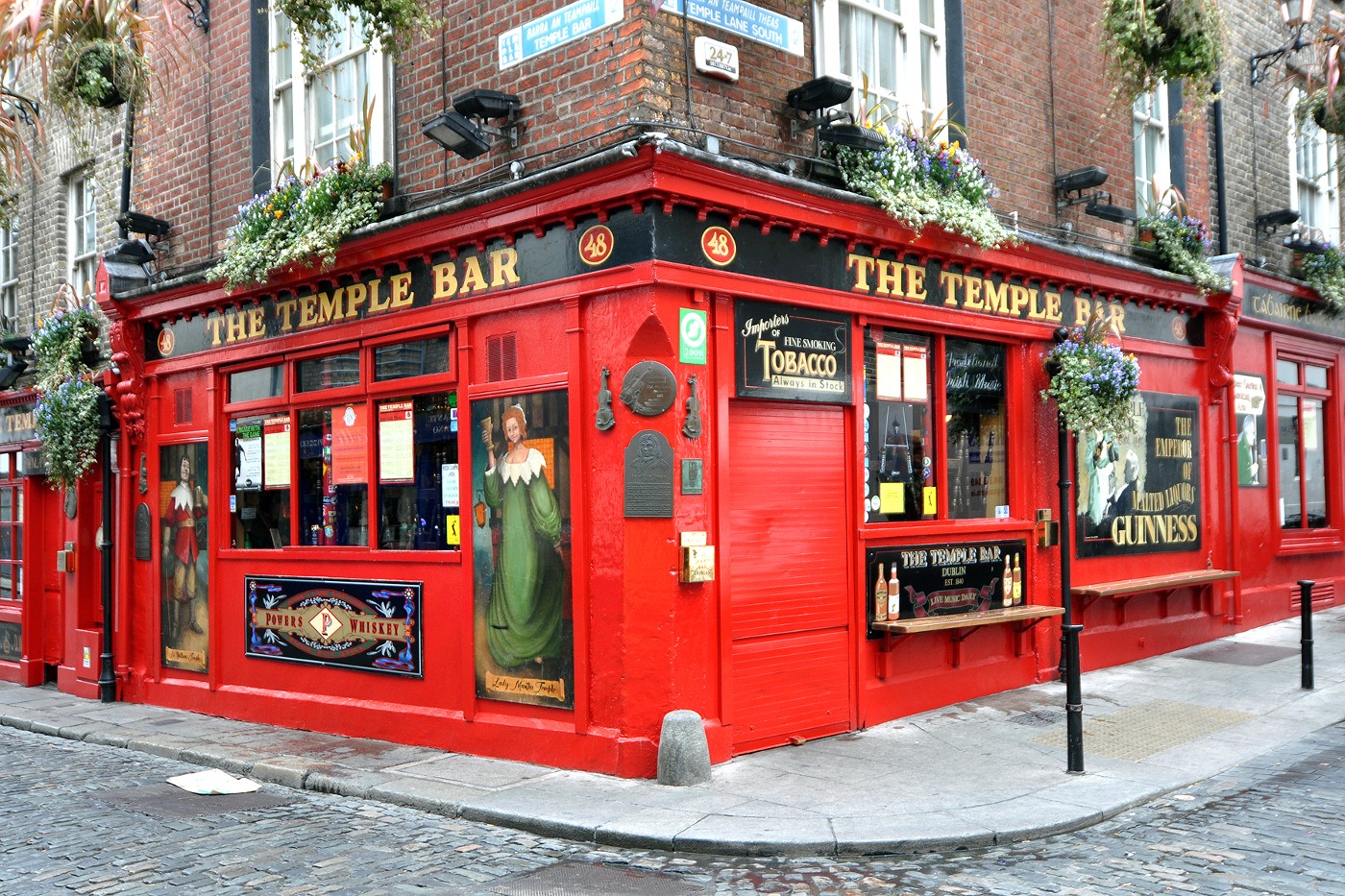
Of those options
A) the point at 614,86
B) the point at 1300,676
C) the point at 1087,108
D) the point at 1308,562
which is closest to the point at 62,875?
the point at 614,86

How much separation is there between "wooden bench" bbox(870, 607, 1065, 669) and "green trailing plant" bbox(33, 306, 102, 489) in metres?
9.20

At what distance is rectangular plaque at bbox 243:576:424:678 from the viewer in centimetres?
982

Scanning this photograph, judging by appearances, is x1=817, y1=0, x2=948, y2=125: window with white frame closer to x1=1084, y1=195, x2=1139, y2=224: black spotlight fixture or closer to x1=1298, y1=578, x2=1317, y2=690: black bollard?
x1=1084, y1=195, x2=1139, y2=224: black spotlight fixture

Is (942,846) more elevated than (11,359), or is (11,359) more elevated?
(11,359)

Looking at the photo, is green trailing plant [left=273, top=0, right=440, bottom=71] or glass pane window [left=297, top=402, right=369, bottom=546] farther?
glass pane window [left=297, top=402, right=369, bottom=546]

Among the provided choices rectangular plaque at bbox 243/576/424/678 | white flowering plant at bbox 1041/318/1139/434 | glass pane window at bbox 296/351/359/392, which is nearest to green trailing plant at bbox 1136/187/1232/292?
white flowering plant at bbox 1041/318/1139/434

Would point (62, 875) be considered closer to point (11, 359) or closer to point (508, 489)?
point (508, 489)

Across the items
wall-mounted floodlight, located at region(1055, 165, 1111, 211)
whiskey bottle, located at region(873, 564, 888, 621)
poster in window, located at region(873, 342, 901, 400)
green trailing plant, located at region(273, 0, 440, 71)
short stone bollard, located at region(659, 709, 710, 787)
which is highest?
green trailing plant, located at region(273, 0, 440, 71)

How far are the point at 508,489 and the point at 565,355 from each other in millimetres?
1208

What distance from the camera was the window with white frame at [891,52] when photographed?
9.62 metres

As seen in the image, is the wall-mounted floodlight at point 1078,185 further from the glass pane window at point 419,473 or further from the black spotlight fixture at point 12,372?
the black spotlight fixture at point 12,372

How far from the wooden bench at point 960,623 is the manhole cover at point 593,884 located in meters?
3.87

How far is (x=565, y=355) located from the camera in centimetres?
855

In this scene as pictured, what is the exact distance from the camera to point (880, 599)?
31.4 ft
